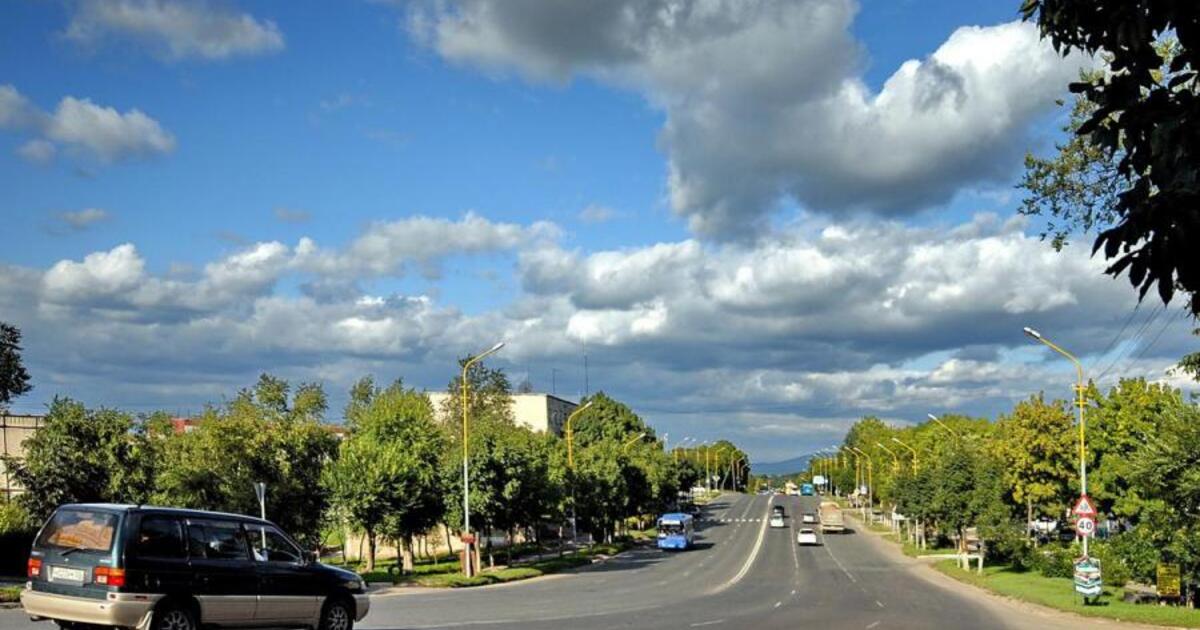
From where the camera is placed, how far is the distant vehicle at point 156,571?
13.8 meters

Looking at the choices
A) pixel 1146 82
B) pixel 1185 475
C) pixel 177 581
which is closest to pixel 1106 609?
pixel 1185 475

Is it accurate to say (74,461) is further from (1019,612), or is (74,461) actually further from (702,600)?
(1019,612)

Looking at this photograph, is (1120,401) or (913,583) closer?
(913,583)

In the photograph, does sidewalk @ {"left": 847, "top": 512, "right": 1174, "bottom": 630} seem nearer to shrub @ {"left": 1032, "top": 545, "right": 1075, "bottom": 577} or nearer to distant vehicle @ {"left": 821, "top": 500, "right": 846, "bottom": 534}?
shrub @ {"left": 1032, "top": 545, "right": 1075, "bottom": 577}

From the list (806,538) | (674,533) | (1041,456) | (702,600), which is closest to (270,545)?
(702,600)

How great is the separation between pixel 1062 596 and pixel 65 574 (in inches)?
1304

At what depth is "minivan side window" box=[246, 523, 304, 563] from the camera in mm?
15883

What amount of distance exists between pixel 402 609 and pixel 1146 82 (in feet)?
83.6

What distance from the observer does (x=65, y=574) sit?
14.1 m

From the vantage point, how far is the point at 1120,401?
58344 mm

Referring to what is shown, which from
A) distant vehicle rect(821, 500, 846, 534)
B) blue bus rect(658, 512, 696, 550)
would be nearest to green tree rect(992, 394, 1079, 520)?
blue bus rect(658, 512, 696, 550)

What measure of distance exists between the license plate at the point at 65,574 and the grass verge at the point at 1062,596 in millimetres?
25763

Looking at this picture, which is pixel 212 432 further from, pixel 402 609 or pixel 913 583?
pixel 913 583

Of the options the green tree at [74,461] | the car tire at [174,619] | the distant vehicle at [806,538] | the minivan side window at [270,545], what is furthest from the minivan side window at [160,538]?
the distant vehicle at [806,538]
